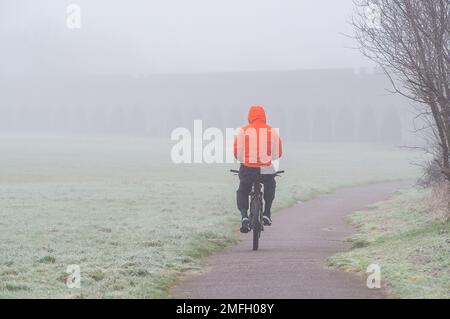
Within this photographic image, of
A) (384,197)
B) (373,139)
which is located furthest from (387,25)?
(373,139)

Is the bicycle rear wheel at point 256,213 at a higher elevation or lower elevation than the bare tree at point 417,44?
lower

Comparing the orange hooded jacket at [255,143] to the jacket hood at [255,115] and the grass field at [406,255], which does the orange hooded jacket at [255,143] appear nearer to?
the jacket hood at [255,115]

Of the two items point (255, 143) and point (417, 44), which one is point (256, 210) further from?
point (417, 44)

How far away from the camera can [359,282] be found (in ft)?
34.4

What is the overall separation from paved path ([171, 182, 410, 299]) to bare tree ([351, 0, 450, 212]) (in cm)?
339

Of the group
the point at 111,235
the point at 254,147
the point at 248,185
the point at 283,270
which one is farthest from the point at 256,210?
the point at 111,235

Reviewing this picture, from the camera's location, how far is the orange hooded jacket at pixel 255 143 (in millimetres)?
13609

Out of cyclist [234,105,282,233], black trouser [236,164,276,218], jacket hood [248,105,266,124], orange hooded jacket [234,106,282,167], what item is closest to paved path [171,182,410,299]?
black trouser [236,164,276,218]

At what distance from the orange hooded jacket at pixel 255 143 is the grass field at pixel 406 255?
221 cm

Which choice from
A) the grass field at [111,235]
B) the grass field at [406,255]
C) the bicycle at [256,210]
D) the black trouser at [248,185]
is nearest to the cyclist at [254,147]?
the black trouser at [248,185]

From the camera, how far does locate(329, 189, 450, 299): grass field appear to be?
9812 mm

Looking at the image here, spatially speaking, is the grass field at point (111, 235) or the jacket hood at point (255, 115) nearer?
the grass field at point (111, 235)

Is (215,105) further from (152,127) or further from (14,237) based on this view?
(14,237)

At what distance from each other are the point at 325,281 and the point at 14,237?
332 inches
